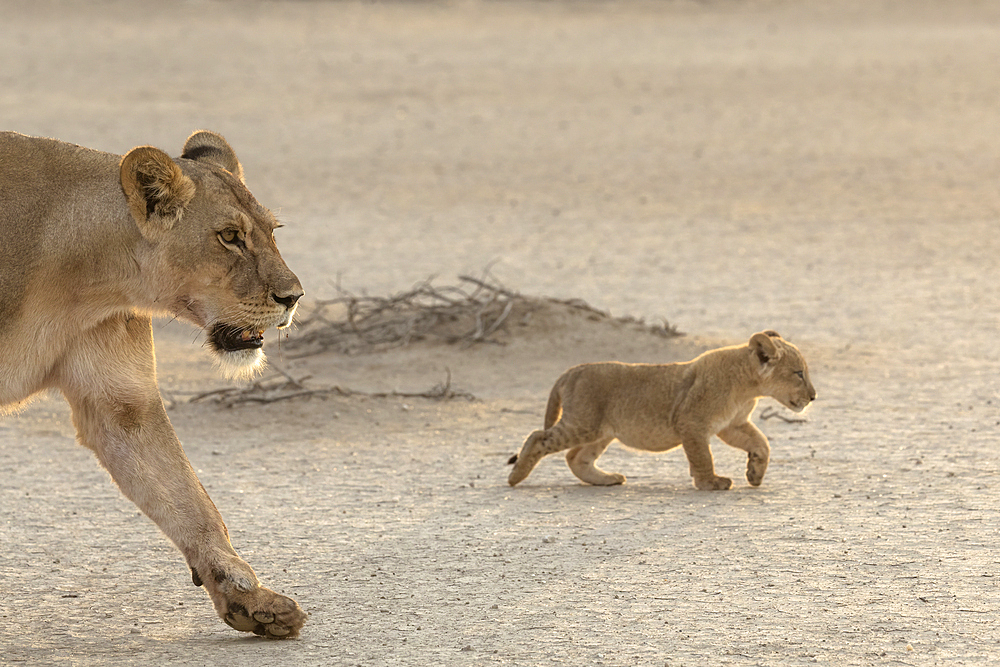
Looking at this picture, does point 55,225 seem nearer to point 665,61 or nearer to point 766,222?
point 766,222

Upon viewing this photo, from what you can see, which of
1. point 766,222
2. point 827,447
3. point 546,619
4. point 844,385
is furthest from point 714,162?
point 546,619

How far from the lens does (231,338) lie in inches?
182

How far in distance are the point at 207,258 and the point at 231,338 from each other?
0.89 ft

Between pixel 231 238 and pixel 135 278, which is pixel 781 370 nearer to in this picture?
pixel 231 238

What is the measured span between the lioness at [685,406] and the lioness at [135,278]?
6.98 feet

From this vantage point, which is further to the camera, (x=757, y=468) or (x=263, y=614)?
(x=757, y=468)

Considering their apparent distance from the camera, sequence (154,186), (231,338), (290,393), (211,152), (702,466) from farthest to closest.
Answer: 1. (290,393)
2. (702,466)
3. (211,152)
4. (231,338)
5. (154,186)

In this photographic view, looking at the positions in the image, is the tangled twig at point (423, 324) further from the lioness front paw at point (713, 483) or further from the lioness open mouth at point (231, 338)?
the lioness open mouth at point (231, 338)

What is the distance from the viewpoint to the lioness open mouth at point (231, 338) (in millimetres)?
4617

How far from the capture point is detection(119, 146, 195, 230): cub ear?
4430mm

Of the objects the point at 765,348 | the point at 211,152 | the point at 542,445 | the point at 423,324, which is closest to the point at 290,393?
the point at 423,324

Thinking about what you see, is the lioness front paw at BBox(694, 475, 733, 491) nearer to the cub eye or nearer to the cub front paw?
the cub front paw

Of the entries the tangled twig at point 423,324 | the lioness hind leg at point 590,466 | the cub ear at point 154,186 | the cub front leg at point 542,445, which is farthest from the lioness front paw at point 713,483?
the tangled twig at point 423,324

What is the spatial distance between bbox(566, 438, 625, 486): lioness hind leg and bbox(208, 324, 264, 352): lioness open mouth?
2.35 metres
